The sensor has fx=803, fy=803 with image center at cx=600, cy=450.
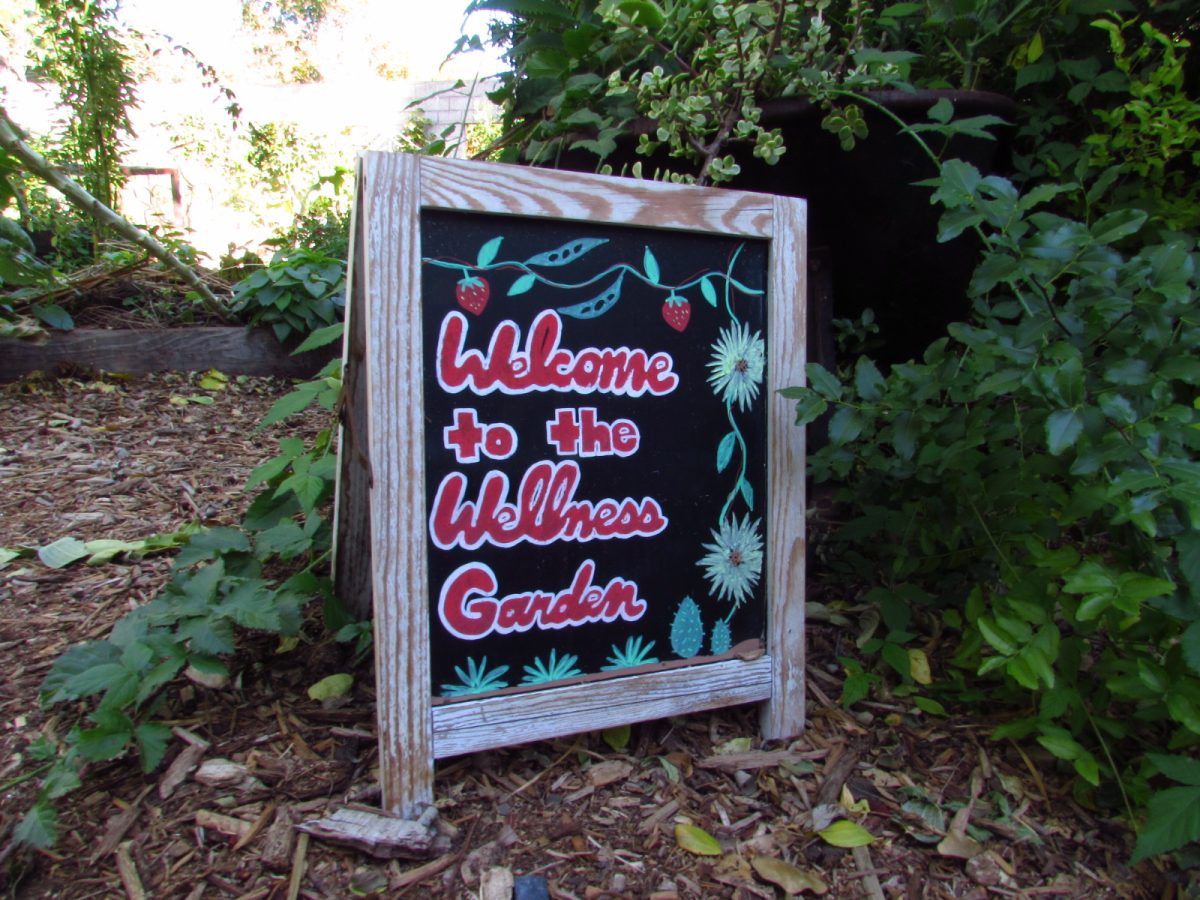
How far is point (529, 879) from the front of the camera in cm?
102

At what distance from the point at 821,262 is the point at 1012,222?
0.79 m

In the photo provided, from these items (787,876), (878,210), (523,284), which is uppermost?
(878,210)

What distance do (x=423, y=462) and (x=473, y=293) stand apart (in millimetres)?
242

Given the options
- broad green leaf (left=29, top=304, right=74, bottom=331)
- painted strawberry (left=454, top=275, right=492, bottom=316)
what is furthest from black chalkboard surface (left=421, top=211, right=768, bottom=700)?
broad green leaf (left=29, top=304, right=74, bottom=331)

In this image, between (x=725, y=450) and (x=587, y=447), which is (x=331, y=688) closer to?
(x=587, y=447)

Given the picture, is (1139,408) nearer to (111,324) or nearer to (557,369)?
(557,369)

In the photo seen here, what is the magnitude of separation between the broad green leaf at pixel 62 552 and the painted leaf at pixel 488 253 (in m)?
1.21

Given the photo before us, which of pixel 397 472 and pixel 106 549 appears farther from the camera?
pixel 106 549

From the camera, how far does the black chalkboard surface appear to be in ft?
3.64

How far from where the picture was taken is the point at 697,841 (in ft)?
3.60

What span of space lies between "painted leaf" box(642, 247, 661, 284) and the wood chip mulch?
728mm

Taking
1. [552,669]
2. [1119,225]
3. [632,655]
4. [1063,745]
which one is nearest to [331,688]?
[552,669]

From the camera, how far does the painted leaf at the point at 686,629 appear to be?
1270mm

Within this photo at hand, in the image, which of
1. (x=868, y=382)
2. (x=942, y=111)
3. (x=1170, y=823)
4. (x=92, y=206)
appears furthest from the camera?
(x=92, y=206)
